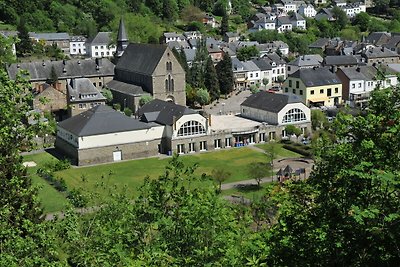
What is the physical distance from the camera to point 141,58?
176 ft

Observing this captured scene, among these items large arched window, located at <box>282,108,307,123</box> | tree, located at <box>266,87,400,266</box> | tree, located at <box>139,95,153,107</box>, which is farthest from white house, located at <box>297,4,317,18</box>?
tree, located at <box>266,87,400,266</box>

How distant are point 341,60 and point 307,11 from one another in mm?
52506

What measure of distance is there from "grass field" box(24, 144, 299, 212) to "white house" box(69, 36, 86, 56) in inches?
1696

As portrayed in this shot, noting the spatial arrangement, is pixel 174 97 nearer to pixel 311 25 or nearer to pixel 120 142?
pixel 120 142

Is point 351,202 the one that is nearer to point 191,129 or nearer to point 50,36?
point 191,129

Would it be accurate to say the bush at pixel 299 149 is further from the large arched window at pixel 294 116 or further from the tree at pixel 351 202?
the tree at pixel 351 202

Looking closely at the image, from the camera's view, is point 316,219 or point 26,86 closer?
point 316,219

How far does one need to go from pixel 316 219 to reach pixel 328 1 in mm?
121862

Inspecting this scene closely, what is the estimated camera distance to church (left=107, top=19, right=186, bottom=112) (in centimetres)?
5022

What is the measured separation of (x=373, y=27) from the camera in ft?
324

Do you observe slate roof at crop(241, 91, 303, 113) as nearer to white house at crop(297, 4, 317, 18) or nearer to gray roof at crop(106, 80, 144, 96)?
gray roof at crop(106, 80, 144, 96)

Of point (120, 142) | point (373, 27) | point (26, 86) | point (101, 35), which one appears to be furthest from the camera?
point (373, 27)

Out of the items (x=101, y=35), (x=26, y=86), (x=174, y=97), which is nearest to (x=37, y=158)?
(x=174, y=97)

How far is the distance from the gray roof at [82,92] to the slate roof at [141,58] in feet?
17.3
